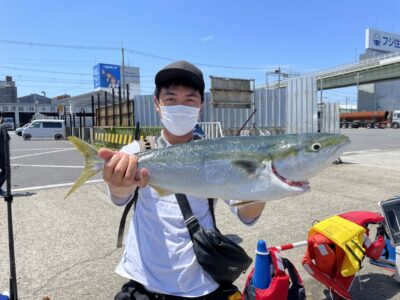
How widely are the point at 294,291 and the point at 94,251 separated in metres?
2.63

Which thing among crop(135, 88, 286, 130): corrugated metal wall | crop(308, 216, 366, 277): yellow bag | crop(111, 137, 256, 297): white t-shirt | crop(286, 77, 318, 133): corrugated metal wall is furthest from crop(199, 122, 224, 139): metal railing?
crop(111, 137, 256, 297): white t-shirt

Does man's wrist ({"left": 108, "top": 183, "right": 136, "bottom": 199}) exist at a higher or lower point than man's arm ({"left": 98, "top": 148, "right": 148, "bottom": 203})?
lower

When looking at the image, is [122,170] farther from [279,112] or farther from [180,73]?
[279,112]

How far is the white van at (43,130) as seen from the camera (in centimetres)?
3216

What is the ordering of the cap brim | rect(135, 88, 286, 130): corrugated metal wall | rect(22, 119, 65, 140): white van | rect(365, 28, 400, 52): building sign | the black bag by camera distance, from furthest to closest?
rect(365, 28, 400, 52): building sign → rect(22, 119, 65, 140): white van → rect(135, 88, 286, 130): corrugated metal wall → the cap brim → the black bag

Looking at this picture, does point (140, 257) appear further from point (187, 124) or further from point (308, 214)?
point (308, 214)

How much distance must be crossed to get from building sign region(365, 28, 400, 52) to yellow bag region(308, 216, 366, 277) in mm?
84501

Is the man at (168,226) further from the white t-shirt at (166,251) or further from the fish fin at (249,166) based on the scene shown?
the fish fin at (249,166)

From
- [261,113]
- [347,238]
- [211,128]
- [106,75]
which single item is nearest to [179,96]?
[347,238]

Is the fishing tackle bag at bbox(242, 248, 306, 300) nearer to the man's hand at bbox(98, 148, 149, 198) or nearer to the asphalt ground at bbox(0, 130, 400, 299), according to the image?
the asphalt ground at bbox(0, 130, 400, 299)

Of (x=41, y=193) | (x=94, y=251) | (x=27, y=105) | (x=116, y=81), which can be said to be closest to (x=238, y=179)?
(x=94, y=251)

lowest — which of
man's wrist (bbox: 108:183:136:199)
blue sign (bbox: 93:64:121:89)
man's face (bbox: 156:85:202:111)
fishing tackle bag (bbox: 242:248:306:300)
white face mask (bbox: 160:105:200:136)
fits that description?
fishing tackle bag (bbox: 242:248:306:300)

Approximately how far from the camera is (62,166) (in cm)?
1222

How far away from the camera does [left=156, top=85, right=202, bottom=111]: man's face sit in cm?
183
